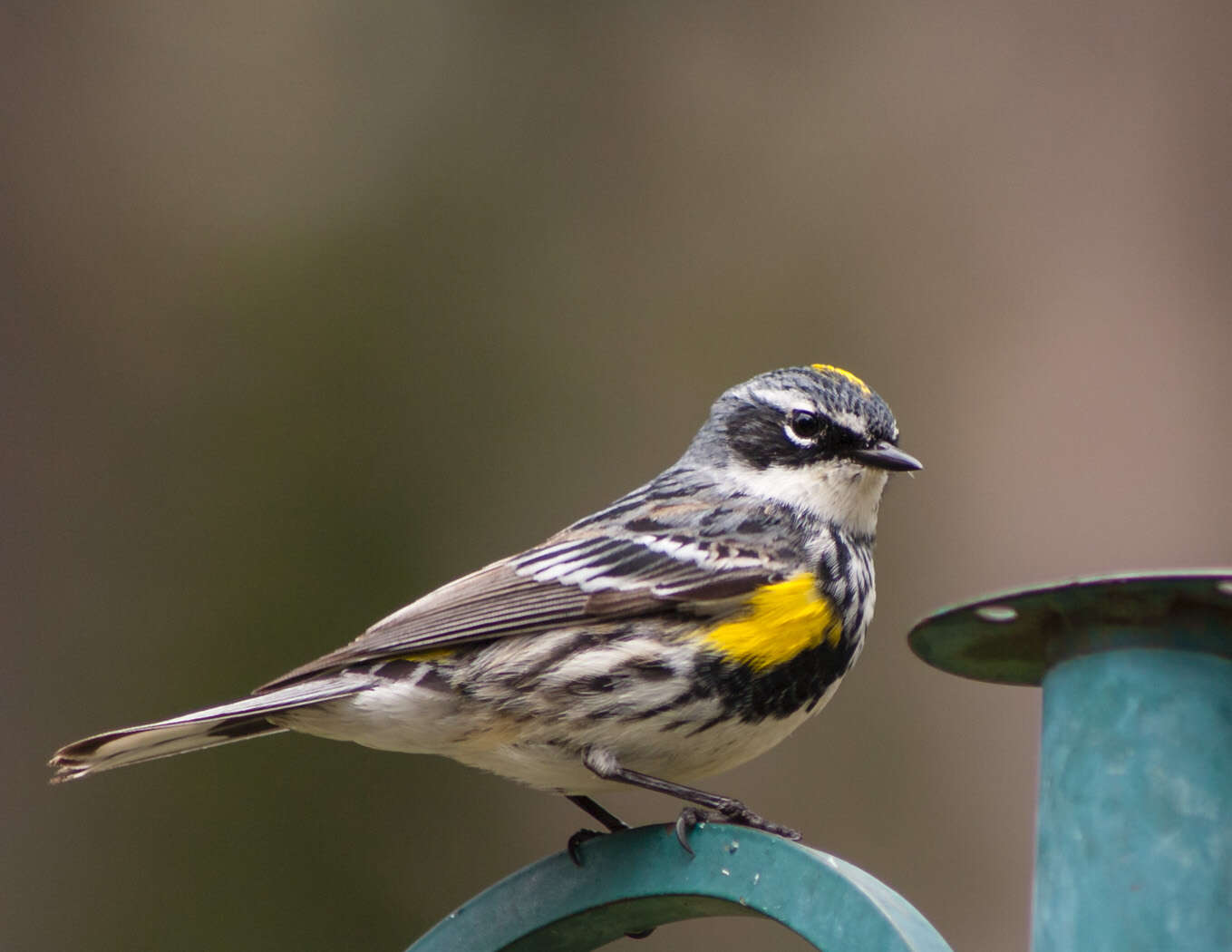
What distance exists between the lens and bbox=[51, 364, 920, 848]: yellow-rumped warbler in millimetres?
3393

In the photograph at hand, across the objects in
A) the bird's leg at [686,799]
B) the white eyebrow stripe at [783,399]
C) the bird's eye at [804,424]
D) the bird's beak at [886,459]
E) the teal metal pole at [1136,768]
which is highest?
the white eyebrow stripe at [783,399]

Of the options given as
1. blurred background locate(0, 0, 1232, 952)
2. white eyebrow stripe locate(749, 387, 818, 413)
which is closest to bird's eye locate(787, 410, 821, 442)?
white eyebrow stripe locate(749, 387, 818, 413)

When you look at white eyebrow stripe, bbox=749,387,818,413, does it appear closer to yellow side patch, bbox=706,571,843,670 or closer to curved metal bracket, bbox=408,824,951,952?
yellow side patch, bbox=706,571,843,670

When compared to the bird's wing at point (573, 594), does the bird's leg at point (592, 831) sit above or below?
below

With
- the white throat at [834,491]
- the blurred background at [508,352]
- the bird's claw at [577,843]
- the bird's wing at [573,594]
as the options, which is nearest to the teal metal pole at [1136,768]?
the bird's claw at [577,843]

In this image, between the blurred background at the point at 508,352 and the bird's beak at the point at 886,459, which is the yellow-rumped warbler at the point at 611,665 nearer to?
the bird's beak at the point at 886,459

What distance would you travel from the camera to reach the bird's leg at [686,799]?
2.94 m

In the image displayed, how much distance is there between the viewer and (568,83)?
898 cm

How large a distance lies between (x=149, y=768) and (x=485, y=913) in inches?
171

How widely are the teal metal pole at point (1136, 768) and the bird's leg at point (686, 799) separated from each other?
0.65m

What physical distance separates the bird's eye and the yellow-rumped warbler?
22cm

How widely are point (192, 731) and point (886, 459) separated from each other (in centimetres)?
179

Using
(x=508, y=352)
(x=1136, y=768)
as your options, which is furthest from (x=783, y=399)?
(x=508, y=352)

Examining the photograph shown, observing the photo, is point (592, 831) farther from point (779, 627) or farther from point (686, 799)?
point (779, 627)
